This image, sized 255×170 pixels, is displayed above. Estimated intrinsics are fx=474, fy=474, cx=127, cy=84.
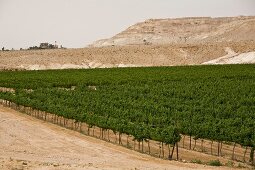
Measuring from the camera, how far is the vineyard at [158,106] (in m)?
32.7

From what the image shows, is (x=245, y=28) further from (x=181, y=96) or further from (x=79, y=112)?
(x=79, y=112)

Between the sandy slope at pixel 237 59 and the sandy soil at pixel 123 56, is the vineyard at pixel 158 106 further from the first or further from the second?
the sandy soil at pixel 123 56

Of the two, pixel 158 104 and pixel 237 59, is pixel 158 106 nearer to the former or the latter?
pixel 158 104

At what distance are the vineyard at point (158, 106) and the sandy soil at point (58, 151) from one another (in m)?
1.99

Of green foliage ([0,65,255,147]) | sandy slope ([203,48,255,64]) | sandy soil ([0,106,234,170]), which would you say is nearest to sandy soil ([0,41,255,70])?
sandy slope ([203,48,255,64])

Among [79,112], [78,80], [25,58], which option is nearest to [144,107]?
[79,112]

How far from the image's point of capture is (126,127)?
3456 centimetres

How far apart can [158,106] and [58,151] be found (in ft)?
48.2

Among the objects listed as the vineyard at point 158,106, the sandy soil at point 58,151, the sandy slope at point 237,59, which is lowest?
Result: the sandy soil at point 58,151

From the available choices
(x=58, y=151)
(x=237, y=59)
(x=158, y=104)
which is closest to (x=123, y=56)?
(x=237, y=59)

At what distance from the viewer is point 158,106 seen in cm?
4397

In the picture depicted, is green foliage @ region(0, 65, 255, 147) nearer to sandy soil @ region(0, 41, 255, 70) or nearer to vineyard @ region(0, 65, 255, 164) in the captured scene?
vineyard @ region(0, 65, 255, 164)

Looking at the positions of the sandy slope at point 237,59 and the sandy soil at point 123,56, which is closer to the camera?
the sandy slope at point 237,59

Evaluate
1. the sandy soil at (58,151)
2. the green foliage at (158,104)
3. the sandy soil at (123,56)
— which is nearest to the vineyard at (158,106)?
the green foliage at (158,104)
